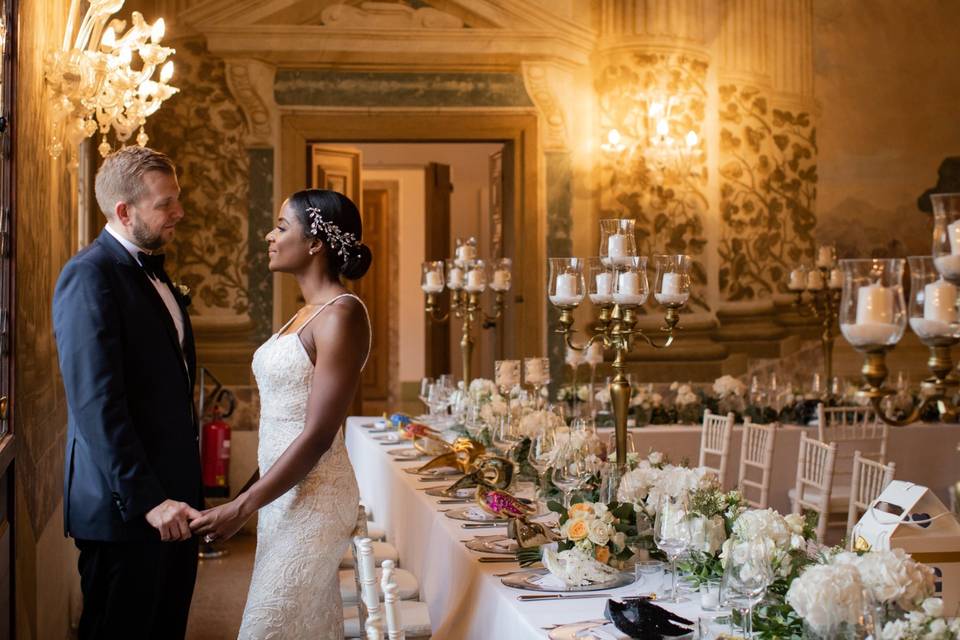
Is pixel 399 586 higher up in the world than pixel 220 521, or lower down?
lower down

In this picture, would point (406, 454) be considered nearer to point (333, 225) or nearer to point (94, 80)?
point (94, 80)

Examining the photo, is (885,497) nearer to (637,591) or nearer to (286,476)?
(637,591)

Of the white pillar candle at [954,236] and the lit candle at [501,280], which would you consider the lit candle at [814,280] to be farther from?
the white pillar candle at [954,236]

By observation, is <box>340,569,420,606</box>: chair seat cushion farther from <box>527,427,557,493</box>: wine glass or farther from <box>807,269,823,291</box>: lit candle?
<box>807,269,823,291</box>: lit candle

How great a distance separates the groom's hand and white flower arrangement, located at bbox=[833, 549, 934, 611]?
1.82 m

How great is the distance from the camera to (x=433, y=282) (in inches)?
295

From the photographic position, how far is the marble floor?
6.28 metres

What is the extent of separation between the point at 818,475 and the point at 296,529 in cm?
361

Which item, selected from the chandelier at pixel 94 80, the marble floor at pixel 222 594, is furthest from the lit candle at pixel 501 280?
the marble floor at pixel 222 594

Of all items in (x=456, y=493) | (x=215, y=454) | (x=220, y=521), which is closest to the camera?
(x=220, y=521)

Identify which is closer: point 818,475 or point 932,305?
point 932,305

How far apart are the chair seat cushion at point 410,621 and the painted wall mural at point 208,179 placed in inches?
219

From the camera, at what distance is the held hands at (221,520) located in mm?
3135

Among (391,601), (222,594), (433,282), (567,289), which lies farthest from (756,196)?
(391,601)
